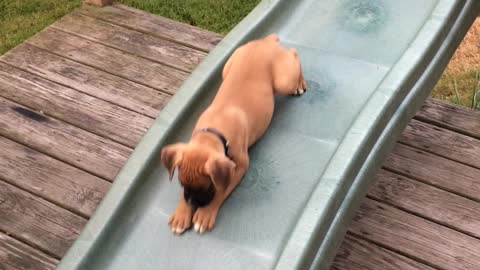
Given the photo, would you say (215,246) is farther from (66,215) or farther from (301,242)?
(66,215)

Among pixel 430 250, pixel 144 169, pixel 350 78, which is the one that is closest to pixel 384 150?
pixel 350 78

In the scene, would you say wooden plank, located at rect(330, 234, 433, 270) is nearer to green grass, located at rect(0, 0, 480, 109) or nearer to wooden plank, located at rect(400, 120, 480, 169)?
wooden plank, located at rect(400, 120, 480, 169)

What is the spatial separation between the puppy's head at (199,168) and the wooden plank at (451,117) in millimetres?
1731

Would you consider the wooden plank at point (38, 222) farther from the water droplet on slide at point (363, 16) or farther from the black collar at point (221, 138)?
the water droplet on slide at point (363, 16)

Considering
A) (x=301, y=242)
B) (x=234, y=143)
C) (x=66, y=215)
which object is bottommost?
(x=66, y=215)

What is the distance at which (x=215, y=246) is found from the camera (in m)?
2.01

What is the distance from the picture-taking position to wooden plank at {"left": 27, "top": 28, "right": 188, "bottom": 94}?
3.54 meters

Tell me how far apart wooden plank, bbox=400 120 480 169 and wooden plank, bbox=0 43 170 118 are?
1.41 m

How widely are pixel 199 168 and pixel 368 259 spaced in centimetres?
110

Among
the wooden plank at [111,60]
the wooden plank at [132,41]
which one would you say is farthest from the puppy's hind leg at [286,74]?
the wooden plank at [132,41]

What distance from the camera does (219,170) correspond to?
5.91 ft

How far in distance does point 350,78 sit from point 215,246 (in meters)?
1.01

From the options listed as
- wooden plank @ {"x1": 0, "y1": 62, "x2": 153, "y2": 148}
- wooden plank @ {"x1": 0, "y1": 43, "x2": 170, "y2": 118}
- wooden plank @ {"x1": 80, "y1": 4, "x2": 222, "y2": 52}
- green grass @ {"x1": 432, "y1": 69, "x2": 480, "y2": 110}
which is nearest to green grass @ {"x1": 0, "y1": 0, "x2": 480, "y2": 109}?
wooden plank @ {"x1": 80, "y1": 4, "x2": 222, "y2": 52}

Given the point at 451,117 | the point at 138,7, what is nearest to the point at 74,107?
the point at 138,7
